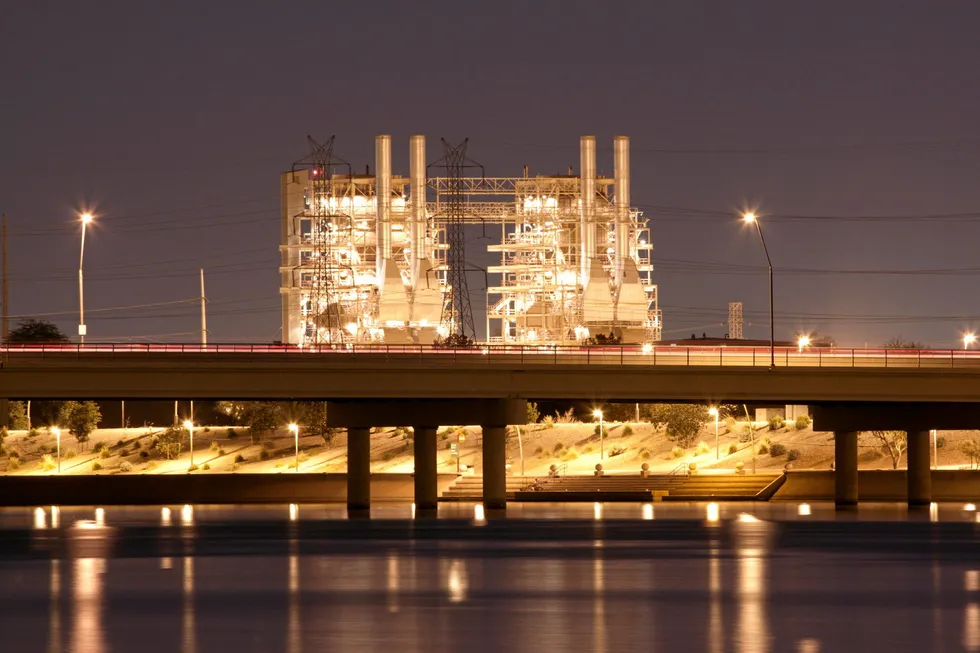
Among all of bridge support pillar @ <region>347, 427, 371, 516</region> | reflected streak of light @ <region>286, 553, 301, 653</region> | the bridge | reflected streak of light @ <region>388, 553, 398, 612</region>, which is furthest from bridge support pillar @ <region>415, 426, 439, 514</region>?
reflected streak of light @ <region>286, 553, 301, 653</region>

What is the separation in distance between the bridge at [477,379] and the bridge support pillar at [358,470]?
53 centimetres

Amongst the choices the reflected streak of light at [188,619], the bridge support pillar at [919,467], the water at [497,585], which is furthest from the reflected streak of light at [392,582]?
the bridge support pillar at [919,467]

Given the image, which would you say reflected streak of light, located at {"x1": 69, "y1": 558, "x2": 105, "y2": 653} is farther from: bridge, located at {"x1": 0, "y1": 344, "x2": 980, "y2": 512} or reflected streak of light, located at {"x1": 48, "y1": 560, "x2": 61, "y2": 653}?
bridge, located at {"x1": 0, "y1": 344, "x2": 980, "y2": 512}

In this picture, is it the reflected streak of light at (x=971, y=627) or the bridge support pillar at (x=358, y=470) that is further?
the bridge support pillar at (x=358, y=470)

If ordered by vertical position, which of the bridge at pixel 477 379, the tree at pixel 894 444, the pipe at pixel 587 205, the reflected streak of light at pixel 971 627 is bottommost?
the tree at pixel 894 444

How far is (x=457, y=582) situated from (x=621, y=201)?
3539 inches

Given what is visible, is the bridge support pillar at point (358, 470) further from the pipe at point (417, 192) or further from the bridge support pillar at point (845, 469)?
the pipe at point (417, 192)

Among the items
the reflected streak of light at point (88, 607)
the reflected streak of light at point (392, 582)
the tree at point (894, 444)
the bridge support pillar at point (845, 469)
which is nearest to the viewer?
the reflected streak of light at point (88, 607)

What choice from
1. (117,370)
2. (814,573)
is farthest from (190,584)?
(117,370)

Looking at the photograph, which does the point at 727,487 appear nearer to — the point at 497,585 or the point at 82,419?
the point at 497,585

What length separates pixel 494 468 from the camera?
94.9 meters

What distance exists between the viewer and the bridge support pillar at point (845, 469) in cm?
10267

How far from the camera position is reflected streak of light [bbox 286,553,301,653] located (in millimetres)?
34781

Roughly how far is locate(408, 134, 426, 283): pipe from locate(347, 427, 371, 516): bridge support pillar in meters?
38.8
